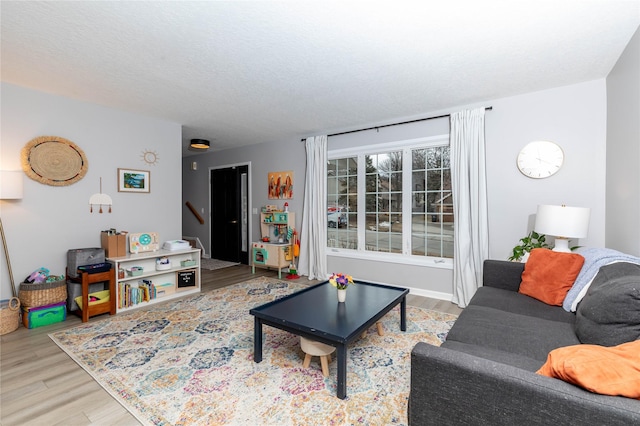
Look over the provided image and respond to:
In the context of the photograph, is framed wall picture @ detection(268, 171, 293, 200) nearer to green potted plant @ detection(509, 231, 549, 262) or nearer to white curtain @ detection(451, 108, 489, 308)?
white curtain @ detection(451, 108, 489, 308)

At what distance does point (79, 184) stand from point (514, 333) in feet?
14.8

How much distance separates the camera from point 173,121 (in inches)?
169

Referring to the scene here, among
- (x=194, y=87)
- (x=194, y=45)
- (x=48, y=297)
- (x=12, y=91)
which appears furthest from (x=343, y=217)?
(x=12, y=91)

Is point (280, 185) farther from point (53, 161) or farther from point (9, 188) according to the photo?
point (9, 188)

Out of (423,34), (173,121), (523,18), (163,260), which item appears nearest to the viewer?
(523,18)

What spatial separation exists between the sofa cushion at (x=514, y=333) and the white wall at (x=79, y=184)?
4053 millimetres

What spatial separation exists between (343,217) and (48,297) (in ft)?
12.3

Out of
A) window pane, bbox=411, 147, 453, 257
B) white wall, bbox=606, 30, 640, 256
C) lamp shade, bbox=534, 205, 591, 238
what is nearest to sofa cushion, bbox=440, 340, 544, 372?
white wall, bbox=606, 30, 640, 256

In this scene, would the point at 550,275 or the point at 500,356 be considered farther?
the point at 550,275

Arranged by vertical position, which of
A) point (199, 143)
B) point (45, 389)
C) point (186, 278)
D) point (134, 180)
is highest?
point (199, 143)

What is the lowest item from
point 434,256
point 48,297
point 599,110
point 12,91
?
point 48,297

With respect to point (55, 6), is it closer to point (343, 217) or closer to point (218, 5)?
point (218, 5)

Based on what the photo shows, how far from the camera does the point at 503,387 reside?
0.98 m

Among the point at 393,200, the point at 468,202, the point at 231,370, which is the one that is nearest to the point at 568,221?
the point at 468,202
